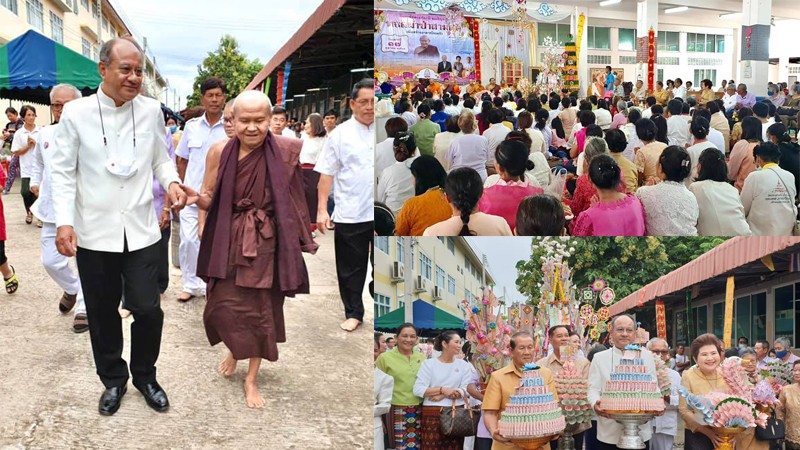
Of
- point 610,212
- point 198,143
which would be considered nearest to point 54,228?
point 198,143

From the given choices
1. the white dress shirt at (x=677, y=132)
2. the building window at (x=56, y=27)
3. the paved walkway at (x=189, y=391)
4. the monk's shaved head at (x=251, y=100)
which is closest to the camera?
the white dress shirt at (x=677, y=132)

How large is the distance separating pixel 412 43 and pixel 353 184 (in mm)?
2484

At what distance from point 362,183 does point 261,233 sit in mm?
1308

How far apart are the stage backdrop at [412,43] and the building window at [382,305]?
0.75 m

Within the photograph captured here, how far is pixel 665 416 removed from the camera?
2.96 m

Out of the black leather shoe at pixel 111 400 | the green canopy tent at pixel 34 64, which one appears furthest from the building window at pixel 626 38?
the green canopy tent at pixel 34 64

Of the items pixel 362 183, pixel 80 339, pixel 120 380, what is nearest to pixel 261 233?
pixel 120 380

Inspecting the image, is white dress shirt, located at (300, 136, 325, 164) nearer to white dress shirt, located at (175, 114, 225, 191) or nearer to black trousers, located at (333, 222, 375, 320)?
white dress shirt, located at (175, 114, 225, 191)

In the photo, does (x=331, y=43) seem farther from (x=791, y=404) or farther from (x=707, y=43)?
(x=791, y=404)

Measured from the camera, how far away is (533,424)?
2.85 meters

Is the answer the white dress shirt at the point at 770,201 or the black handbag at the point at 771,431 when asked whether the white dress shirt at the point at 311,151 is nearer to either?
the white dress shirt at the point at 770,201

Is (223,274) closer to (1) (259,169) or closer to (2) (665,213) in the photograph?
(1) (259,169)

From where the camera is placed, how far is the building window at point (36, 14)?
25.4m

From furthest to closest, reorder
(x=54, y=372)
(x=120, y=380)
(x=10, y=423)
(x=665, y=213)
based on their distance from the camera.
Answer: (x=54, y=372) < (x=120, y=380) < (x=10, y=423) < (x=665, y=213)
